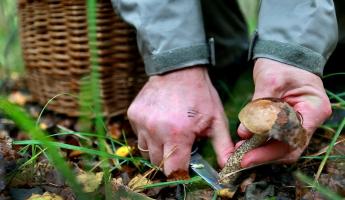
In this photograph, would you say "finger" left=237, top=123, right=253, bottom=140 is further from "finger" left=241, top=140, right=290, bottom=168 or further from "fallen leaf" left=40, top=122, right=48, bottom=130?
"fallen leaf" left=40, top=122, right=48, bottom=130

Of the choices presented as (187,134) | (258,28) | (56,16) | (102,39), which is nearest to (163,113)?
(187,134)

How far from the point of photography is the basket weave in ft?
4.71

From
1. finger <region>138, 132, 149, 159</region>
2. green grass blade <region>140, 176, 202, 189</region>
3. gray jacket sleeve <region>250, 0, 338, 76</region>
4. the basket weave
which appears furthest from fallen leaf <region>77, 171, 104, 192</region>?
the basket weave

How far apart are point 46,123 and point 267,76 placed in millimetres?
874

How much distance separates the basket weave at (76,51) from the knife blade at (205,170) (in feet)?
1.78

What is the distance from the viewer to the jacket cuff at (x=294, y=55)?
40.4 inches

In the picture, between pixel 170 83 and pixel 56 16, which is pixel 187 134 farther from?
pixel 56 16

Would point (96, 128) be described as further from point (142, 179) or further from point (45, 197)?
point (45, 197)

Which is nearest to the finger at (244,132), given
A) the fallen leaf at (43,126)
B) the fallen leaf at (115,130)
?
the fallen leaf at (115,130)

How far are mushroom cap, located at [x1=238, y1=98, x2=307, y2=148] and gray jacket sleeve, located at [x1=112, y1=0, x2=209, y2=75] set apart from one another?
0.31m

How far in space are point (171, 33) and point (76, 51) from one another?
0.47 m

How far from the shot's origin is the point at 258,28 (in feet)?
3.63

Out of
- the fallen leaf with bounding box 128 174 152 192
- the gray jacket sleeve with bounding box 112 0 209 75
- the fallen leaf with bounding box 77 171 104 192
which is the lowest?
the fallen leaf with bounding box 128 174 152 192

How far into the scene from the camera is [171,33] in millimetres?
1118
